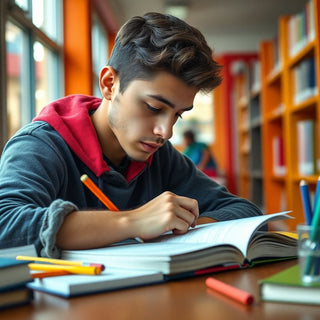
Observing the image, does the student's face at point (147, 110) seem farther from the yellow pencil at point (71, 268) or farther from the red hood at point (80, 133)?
the yellow pencil at point (71, 268)

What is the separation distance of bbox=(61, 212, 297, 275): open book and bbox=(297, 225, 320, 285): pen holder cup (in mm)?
172

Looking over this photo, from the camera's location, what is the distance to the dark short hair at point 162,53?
3.55 ft

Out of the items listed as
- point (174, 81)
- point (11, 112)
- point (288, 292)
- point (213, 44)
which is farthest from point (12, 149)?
point (213, 44)

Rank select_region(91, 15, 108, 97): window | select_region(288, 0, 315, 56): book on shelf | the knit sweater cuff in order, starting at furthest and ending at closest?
select_region(91, 15, 108, 97): window < select_region(288, 0, 315, 56): book on shelf < the knit sweater cuff

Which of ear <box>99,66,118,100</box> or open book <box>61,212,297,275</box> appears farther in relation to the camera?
ear <box>99,66,118,100</box>

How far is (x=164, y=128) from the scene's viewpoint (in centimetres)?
110

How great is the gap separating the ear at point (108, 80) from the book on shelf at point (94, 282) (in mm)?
575

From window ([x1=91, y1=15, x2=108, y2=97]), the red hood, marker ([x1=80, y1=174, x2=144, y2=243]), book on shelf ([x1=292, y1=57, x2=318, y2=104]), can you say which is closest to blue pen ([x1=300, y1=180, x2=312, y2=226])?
marker ([x1=80, y1=174, x2=144, y2=243])

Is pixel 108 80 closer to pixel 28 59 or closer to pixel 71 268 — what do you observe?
pixel 71 268

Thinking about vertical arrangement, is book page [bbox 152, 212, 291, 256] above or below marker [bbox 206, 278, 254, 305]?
above

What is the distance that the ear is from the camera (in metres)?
1.20

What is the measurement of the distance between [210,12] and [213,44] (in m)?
1.68

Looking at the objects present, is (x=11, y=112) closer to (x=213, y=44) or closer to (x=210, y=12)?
(x=210, y=12)

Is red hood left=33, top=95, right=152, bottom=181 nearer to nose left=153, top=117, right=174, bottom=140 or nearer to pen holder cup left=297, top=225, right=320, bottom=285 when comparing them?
nose left=153, top=117, right=174, bottom=140
